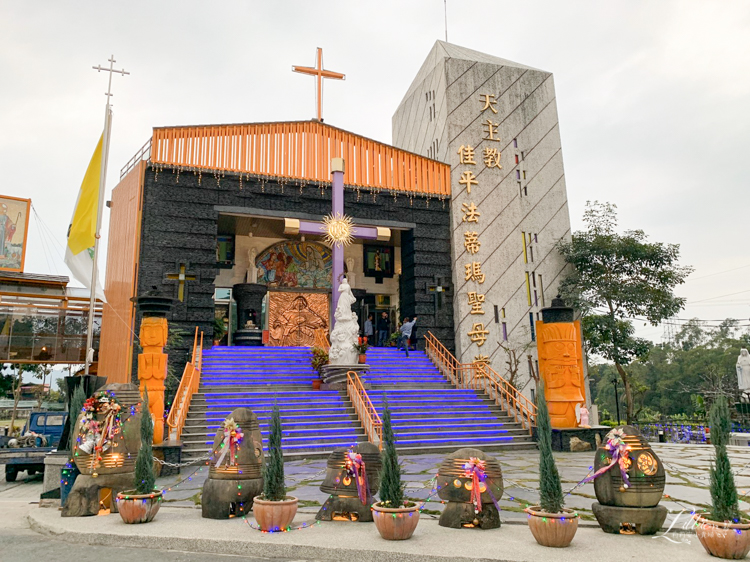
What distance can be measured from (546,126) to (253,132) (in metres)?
11.5

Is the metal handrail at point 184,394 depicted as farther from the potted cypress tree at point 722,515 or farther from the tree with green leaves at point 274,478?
the potted cypress tree at point 722,515

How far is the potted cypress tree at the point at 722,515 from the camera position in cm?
456

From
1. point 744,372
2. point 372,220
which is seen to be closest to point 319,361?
point 372,220

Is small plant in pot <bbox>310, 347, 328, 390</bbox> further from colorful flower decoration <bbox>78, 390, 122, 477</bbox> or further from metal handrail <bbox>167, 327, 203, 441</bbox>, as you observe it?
colorful flower decoration <bbox>78, 390, 122, 477</bbox>

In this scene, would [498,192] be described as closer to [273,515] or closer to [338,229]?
[338,229]

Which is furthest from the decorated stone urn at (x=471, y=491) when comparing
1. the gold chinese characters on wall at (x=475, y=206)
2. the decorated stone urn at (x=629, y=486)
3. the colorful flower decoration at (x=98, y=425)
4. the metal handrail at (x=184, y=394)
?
the gold chinese characters on wall at (x=475, y=206)

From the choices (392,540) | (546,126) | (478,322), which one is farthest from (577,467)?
(546,126)

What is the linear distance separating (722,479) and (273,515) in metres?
4.12

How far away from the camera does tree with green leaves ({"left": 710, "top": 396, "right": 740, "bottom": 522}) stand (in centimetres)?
471

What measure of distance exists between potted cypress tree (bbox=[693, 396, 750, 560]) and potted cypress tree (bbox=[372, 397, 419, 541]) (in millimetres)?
2501

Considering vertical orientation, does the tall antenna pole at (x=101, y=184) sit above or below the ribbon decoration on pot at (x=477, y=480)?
above

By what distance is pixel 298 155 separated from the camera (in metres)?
19.4

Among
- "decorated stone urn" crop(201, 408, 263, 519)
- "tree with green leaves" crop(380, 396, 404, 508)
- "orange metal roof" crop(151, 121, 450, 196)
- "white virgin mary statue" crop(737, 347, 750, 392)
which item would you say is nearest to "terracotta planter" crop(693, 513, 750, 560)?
"tree with green leaves" crop(380, 396, 404, 508)

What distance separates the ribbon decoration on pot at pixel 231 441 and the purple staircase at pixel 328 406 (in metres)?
5.19
